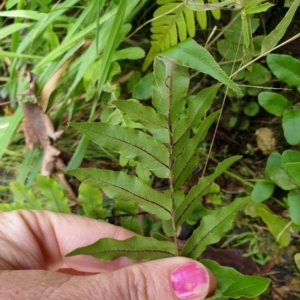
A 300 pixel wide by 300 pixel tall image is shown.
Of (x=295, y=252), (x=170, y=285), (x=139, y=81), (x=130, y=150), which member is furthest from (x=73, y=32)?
(x=295, y=252)

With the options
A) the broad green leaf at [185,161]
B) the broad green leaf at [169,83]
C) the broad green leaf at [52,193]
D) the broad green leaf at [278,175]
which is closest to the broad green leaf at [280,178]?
the broad green leaf at [278,175]

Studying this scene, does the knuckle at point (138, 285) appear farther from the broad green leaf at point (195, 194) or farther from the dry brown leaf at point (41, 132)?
the dry brown leaf at point (41, 132)

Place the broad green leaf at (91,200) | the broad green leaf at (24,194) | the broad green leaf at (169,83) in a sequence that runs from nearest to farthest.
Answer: the broad green leaf at (169,83), the broad green leaf at (91,200), the broad green leaf at (24,194)

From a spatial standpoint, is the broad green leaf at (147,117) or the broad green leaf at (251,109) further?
the broad green leaf at (251,109)

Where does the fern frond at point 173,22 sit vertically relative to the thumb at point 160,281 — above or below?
above

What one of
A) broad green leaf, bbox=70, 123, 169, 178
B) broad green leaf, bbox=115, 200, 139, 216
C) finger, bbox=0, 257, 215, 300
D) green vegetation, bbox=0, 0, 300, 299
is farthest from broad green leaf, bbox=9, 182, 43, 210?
broad green leaf, bbox=70, 123, 169, 178

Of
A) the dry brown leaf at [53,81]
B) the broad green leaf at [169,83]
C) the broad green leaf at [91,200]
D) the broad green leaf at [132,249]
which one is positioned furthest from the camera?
the dry brown leaf at [53,81]
